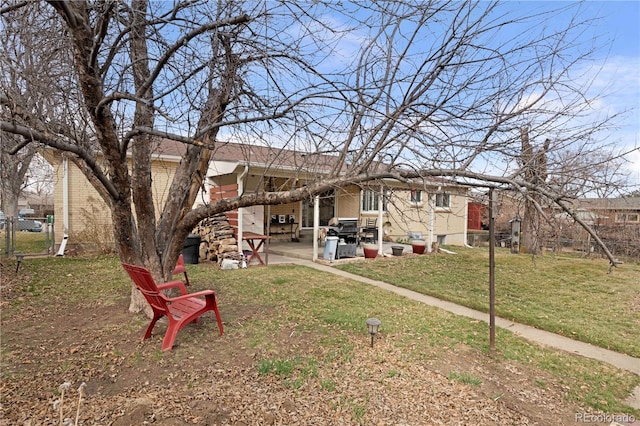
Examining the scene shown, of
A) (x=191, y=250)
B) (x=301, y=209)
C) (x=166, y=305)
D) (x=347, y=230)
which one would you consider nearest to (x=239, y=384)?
(x=166, y=305)

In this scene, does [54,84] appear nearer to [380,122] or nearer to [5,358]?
[5,358]

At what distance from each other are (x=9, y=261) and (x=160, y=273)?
702 centimetres

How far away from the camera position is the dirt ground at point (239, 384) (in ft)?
8.70

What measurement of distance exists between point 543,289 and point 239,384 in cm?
738

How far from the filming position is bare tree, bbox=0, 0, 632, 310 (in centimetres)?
329

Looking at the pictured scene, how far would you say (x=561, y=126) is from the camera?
3396 mm

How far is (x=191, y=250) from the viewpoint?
9.12 meters

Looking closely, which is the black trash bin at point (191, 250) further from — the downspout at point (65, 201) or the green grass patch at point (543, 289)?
the green grass patch at point (543, 289)

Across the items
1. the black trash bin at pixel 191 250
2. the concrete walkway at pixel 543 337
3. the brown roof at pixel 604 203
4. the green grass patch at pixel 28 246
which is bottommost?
the concrete walkway at pixel 543 337

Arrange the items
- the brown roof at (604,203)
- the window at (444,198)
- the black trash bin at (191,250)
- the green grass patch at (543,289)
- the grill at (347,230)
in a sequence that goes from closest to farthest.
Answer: the brown roof at (604,203) → the window at (444,198) → the green grass patch at (543,289) → the black trash bin at (191,250) → the grill at (347,230)

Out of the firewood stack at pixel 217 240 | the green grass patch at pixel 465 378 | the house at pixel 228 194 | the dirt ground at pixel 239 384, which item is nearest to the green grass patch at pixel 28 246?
the house at pixel 228 194

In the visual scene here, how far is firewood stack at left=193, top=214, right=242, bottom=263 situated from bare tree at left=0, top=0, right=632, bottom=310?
187 inches

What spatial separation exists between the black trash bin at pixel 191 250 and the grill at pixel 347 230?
4.54m

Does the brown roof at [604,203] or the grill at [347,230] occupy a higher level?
the brown roof at [604,203]
